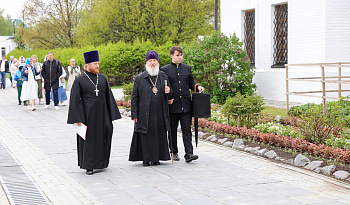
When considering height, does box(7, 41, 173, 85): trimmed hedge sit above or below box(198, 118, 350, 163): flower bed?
above

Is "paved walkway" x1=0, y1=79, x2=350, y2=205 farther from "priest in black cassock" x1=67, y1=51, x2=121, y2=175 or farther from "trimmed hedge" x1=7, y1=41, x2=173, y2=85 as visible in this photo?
"trimmed hedge" x1=7, y1=41, x2=173, y2=85

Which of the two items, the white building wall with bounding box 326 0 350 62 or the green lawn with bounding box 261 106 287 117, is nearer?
the green lawn with bounding box 261 106 287 117

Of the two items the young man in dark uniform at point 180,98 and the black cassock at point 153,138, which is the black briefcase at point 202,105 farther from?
the black cassock at point 153,138

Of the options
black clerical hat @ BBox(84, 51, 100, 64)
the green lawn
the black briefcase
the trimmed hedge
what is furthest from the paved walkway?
the trimmed hedge

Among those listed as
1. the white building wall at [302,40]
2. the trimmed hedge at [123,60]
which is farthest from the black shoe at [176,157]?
the trimmed hedge at [123,60]

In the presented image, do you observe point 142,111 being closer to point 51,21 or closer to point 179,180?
point 179,180

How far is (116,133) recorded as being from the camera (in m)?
11.6

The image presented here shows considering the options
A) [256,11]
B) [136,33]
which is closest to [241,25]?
[256,11]

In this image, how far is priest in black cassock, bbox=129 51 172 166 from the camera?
7.93 metres

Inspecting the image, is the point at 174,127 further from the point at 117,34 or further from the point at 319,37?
the point at 117,34

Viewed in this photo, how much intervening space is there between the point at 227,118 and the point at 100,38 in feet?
84.8

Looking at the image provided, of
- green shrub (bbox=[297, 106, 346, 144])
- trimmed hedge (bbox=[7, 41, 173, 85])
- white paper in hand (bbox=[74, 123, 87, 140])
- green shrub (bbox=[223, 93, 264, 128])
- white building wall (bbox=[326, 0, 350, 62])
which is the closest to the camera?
white paper in hand (bbox=[74, 123, 87, 140])

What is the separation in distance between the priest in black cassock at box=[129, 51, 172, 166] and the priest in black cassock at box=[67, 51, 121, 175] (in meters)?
0.39

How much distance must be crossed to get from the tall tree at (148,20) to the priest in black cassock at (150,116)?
84.6 ft
